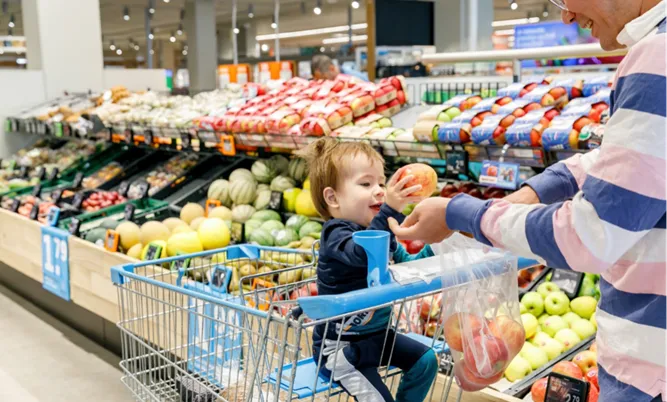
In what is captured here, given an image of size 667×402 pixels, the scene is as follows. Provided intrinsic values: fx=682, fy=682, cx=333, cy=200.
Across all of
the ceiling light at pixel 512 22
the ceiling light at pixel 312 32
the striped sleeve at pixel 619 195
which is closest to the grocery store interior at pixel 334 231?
the striped sleeve at pixel 619 195

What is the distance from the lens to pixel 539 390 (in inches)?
81.0

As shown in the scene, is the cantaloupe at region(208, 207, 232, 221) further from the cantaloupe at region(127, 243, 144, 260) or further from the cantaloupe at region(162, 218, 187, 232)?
the cantaloupe at region(127, 243, 144, 260)

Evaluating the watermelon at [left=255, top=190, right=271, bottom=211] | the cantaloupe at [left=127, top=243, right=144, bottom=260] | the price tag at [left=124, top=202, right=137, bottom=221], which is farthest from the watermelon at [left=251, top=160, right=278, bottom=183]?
the cantaloupe at [left=127, top=243, right=144, bottom=260]

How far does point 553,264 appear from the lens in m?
1.02

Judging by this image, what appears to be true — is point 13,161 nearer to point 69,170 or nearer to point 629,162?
point 69,170

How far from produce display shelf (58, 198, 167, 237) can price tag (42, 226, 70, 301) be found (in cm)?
10

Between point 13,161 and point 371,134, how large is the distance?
460 cm

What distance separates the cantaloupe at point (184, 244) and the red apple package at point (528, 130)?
192 cm

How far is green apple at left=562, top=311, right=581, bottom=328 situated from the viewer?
2527 millimetres

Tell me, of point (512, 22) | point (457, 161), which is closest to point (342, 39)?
point (512, 22)

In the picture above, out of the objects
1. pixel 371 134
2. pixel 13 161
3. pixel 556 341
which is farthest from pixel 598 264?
pixel 13 161

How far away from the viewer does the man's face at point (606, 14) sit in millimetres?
1018

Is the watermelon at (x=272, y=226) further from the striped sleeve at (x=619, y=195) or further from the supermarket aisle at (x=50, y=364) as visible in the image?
the striped sleeve at (x=619, y=195)

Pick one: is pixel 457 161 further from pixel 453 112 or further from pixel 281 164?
pixel 281 164
